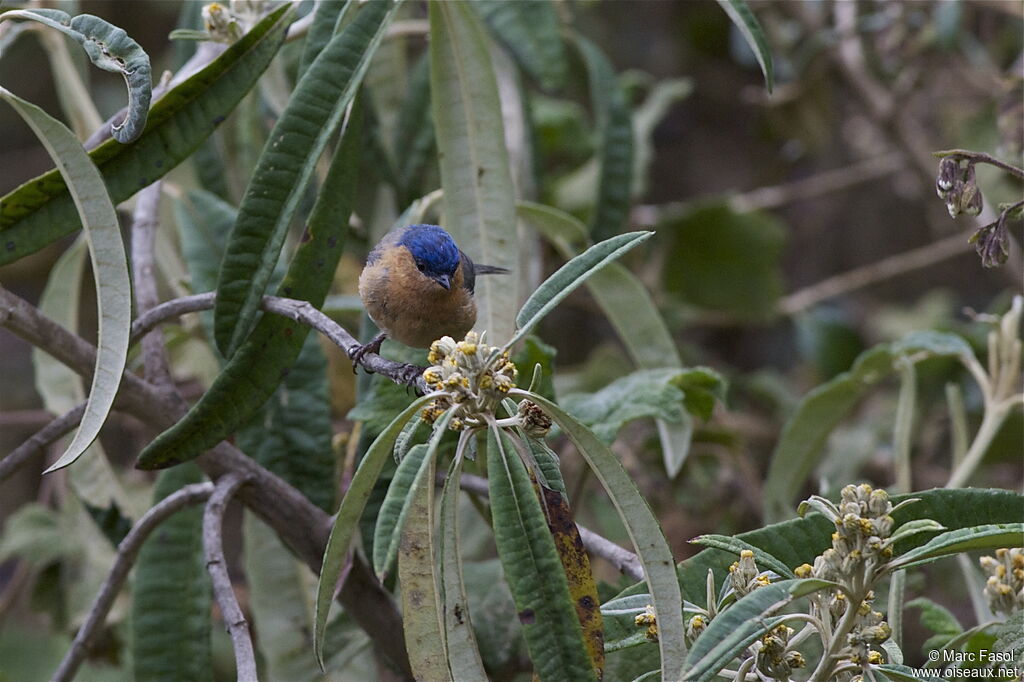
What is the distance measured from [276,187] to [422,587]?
829mm

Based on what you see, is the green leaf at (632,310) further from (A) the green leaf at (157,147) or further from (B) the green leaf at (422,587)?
(B) the green leaf at (422,587)

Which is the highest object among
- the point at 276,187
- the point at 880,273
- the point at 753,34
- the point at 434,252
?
the point at 753,34

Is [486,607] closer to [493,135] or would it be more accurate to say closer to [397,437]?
[397,437]

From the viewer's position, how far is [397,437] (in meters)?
1.55

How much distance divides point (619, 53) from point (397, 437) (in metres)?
4.13

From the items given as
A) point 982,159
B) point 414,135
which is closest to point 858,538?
point 982,159

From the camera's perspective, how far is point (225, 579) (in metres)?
1.76

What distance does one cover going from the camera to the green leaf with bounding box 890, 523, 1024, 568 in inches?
52.6

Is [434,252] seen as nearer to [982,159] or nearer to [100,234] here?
[100,234]

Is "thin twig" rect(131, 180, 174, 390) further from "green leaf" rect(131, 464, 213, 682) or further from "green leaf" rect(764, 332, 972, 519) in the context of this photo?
"green leaf" rect(764, 332, 972, 519)

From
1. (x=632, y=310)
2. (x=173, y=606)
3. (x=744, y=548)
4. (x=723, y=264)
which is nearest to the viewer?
(x=744, y=548)

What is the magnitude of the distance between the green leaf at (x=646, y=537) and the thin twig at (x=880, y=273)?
9.64 ft

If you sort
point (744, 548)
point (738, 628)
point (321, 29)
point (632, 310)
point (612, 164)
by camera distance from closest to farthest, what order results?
point (738, 628) → point (744, 548) → point (321, 29) → point (632, 310) → point (612, 164)

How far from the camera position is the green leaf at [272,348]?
1.79 metres
